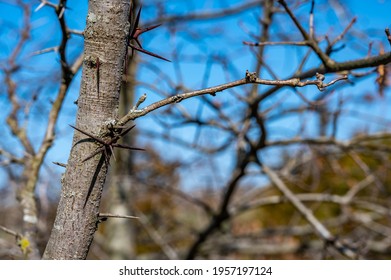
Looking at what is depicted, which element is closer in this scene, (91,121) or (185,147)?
(91,121)

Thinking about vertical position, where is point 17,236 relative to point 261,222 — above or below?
below

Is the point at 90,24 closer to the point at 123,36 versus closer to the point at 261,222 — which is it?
the point at 123,36
